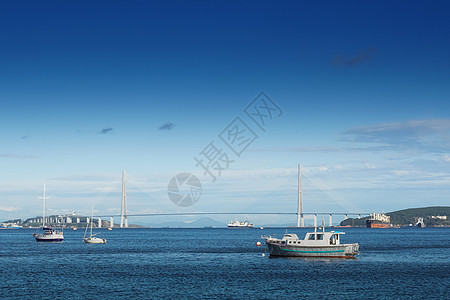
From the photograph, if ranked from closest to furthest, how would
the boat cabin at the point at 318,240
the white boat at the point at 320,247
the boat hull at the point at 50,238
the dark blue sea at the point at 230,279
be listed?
1. the dark blue sea at the point at 230,279
2. the white boat at the point at 320,247
3. the boat cabin at the point at 318,240
4. the boat hull at the point at 50,238

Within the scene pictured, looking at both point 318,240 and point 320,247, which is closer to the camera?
point 320,247

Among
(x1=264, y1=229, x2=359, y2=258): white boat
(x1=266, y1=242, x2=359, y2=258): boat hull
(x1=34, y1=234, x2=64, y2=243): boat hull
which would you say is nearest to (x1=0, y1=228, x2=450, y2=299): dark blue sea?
(x1=266, y1=242, x2=359, y2=258): boat hull

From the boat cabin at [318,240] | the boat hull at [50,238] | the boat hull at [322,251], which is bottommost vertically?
the boat hull at [50,238]

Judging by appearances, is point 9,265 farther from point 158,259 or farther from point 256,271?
point 256,271

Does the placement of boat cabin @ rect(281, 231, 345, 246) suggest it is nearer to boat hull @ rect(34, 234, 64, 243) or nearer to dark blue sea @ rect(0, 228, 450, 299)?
dark blue sea @ rect(0, 228, 450, 299)

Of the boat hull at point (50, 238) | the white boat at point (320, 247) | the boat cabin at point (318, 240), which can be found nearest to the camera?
the white boat at point (320, 247)

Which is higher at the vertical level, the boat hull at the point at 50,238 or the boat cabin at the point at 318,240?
the boat cabin at the point at 318,240

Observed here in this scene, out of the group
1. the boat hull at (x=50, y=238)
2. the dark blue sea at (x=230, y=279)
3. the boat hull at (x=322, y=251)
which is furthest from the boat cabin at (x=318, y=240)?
the boat hull at (x=50, y=238)

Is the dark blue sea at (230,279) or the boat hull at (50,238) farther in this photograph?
the boat hull at (50,238)

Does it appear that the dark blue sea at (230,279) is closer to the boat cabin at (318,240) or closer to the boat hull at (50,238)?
the boat cabin at (318,240)

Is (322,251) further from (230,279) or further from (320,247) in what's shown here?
(230,279)

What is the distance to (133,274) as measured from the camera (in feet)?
263

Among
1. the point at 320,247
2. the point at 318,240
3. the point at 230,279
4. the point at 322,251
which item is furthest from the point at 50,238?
the point at 230,279

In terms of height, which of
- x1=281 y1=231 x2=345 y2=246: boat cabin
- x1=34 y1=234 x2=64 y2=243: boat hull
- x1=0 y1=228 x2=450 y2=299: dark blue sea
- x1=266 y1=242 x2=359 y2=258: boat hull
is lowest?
x1=34 y1=234 x2=64 y2=243: boat hull
